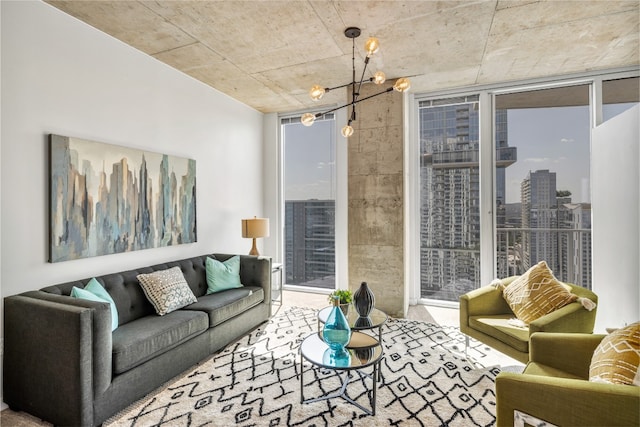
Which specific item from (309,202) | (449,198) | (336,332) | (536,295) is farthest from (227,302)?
(449,198)

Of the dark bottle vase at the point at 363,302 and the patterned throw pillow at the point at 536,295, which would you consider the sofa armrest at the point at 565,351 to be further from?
the dark bottle vase at the point at 363,302


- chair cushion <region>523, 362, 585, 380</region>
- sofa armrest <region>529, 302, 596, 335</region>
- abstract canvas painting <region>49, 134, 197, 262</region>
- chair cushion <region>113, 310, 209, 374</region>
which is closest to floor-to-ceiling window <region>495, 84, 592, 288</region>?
sofa armrest <region>529, 302, 596, 335</region>

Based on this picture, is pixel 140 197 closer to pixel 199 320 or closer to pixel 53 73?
pixel 53 73

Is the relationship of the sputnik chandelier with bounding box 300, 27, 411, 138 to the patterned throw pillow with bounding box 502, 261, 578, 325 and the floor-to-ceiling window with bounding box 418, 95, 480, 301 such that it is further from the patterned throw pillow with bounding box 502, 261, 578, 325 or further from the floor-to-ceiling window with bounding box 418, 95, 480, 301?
the patterned throw pillow with bounding box 502, 261, 578, 325

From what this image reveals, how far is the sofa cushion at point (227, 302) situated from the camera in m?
2.95

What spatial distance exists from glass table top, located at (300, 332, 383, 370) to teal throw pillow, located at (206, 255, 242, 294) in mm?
1518

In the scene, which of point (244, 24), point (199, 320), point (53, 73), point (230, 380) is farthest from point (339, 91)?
point (230, 380)

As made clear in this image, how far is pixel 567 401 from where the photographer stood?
4.46 ft

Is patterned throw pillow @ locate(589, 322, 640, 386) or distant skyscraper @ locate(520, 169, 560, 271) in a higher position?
distant skyscraper @ locate(520, 169, 560, 271)

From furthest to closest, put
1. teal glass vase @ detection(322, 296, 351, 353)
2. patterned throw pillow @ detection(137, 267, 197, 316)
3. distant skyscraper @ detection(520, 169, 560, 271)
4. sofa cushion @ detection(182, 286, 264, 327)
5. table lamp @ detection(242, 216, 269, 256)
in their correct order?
1. table lamp @ detection(242, 216, 269, 256)
2. distant skyscraper @ detection(520, 169, 560, 271)
3. sofa cushion @ detection(182, 286, 264, 327)
4. patterned throw pillow @ detection(137, 267, 197, 316)
5. teal glass vase @ detection(322, 296, 351, 353)

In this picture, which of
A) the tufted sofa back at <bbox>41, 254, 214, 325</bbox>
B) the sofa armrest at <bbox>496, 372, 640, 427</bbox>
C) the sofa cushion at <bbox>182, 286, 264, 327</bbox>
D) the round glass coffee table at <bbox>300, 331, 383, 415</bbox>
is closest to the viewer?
the sofa armrest at <bbox>496, 372, 640, 427</bbox>

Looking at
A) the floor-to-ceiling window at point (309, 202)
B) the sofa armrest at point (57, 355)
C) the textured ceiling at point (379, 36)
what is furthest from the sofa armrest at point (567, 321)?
the floor-to-ceiling window at point (309, 202)

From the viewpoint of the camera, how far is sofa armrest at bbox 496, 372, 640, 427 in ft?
4.16

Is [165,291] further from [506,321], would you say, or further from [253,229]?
[506,321]
